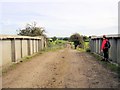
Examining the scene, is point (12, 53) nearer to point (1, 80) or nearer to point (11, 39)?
point (11, 39)

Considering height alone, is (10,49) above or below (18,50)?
above

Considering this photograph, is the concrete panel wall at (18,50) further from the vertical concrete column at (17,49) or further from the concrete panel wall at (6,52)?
the concrete panel wall at (6,52)

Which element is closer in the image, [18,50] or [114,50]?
[114,50]

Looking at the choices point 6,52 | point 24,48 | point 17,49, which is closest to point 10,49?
point 6,52

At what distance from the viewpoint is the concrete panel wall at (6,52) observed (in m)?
16.3

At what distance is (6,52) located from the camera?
1703cm

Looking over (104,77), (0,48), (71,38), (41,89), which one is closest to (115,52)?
(104,77)

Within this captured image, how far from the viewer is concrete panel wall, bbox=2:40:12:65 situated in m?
16.3

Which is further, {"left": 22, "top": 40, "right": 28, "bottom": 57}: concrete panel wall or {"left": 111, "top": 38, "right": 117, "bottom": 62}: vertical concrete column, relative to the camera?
{"left": 22, "top": 40, "right": 28, "bottom": 57}: concrete panel wall

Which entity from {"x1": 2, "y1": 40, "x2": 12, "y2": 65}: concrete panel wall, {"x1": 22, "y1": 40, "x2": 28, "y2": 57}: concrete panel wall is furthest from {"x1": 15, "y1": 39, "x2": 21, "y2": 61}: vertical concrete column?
{"x1": 22, "y1": 40, "x2": 28, "y2": 57}: concrete panel wall

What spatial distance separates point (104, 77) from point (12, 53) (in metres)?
8.44

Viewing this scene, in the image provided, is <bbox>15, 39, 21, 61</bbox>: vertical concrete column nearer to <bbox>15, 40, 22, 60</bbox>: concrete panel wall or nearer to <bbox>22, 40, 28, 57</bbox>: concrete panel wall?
<bbox>15, 40, 22, 60</bbox>: concrete panel wall

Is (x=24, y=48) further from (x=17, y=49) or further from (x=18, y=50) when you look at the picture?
(x=17, y=49)

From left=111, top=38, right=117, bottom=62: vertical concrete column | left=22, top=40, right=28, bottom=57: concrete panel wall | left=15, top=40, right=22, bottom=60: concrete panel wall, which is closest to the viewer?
left=111, top=38, right=117, bottom=62: vertical concrete column
